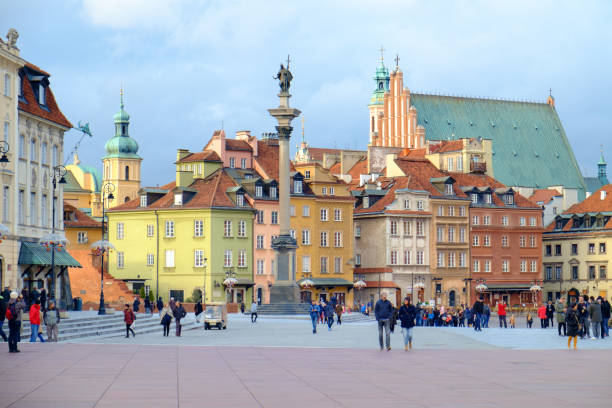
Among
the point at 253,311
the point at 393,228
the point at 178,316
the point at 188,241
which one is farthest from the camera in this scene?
the point at 393,228

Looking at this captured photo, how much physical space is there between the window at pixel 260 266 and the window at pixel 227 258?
10.9 ft

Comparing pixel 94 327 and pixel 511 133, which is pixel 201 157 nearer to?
pixel 511 133

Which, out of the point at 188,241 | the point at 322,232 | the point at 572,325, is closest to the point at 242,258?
the point at 188,241

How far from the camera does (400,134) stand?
496 ft

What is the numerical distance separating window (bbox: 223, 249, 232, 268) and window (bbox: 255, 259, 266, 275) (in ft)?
10.9

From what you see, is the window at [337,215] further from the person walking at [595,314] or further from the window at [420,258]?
the person walking at [595,314]

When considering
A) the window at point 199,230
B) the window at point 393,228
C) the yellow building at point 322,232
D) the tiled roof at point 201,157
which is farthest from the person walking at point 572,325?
the window at point 393,228

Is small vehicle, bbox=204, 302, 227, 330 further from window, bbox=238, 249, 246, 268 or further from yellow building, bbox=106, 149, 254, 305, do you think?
window, bbox=238, 249, 246, 268

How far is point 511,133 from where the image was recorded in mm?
156750

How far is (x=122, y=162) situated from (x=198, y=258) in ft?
250

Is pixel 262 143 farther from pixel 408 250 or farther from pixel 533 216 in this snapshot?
pixel 533 216

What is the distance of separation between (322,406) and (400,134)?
130848mm

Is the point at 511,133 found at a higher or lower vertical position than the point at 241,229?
higher

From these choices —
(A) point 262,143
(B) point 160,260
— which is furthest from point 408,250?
(B) point 160,260
